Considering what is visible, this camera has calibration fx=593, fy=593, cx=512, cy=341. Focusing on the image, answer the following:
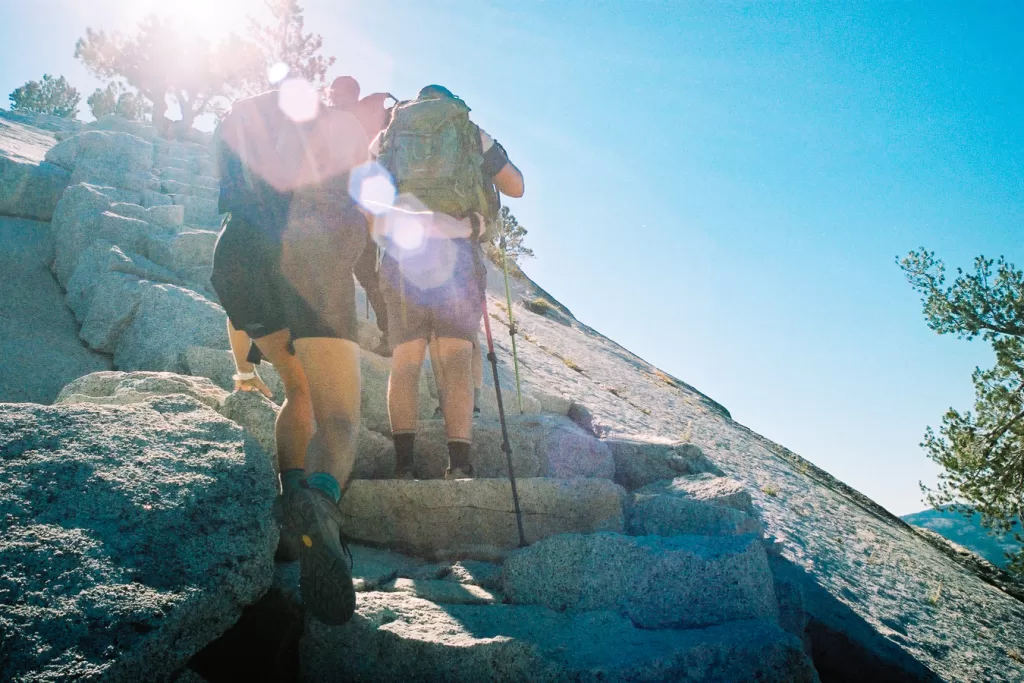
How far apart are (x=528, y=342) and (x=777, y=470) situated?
4.43 meters

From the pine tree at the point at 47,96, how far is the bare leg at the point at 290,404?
69.4 metres

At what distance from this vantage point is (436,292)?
4.03m

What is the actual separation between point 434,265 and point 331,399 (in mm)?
1584

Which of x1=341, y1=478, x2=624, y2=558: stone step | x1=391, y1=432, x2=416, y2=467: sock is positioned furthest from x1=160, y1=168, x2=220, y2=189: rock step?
x1=341, y1=478, x2=624, y2=558: stone step

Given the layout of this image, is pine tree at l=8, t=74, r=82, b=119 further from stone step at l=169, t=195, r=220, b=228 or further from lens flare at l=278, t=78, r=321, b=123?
lens flare at l=278, t=78, r=321, b=123

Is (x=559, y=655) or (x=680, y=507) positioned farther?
(x=680, y=507)

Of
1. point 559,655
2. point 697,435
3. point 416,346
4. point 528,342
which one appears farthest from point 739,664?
point 528,342

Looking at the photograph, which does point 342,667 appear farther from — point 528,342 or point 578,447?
point 528,342


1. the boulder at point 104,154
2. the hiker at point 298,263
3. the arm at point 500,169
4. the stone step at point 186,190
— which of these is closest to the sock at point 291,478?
the hiker at point 298,263

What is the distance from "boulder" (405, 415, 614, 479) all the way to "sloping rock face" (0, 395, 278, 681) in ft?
5.59

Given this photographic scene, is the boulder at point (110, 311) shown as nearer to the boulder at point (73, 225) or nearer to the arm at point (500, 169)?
the boulder at point (73, 225)

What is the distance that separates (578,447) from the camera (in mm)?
4820

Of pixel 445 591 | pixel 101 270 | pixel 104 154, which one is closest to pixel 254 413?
pixel 445 591

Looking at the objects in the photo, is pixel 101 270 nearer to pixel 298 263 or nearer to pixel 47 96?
pixel 298 263
